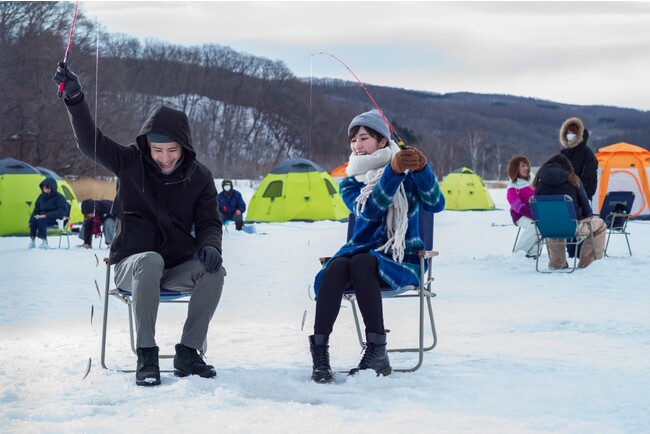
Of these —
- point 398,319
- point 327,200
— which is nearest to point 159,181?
point 398,319

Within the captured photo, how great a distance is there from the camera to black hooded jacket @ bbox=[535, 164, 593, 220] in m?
7.48

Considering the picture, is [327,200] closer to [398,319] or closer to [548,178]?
[548,178]

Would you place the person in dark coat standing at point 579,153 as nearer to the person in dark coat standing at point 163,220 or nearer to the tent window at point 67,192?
the person in dark coat standing at point 163,220

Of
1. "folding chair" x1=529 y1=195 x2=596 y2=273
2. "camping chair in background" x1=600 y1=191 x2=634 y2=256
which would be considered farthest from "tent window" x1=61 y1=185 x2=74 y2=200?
"folding chair" x1=529 y1=195 x2=596 y2=273

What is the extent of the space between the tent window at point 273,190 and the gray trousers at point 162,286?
1322 centimetres

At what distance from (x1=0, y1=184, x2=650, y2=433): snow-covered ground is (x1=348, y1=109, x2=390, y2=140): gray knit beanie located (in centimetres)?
94

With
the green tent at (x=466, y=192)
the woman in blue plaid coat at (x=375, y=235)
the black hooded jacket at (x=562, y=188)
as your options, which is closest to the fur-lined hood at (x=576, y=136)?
the black hooded jacket at (x=562, y=188)

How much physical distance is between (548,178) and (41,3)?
1861cm

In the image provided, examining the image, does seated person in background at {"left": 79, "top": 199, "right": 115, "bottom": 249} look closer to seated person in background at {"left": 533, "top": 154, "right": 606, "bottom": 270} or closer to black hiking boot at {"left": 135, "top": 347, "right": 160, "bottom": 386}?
seated person in background at {"left": 533, "top": 154, "right": 606, "bottom": 270}

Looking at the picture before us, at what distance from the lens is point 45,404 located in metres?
2.91

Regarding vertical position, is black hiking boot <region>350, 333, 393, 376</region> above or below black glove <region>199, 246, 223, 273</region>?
below

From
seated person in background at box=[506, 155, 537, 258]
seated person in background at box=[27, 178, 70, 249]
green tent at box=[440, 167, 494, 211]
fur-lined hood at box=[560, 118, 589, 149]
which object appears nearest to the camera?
fur-lined hood at box=[560, 118, 589, 149]

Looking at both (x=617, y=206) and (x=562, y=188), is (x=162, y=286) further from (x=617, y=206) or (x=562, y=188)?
(x=617, y=206)

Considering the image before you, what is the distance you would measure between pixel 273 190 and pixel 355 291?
13417 millimetres
